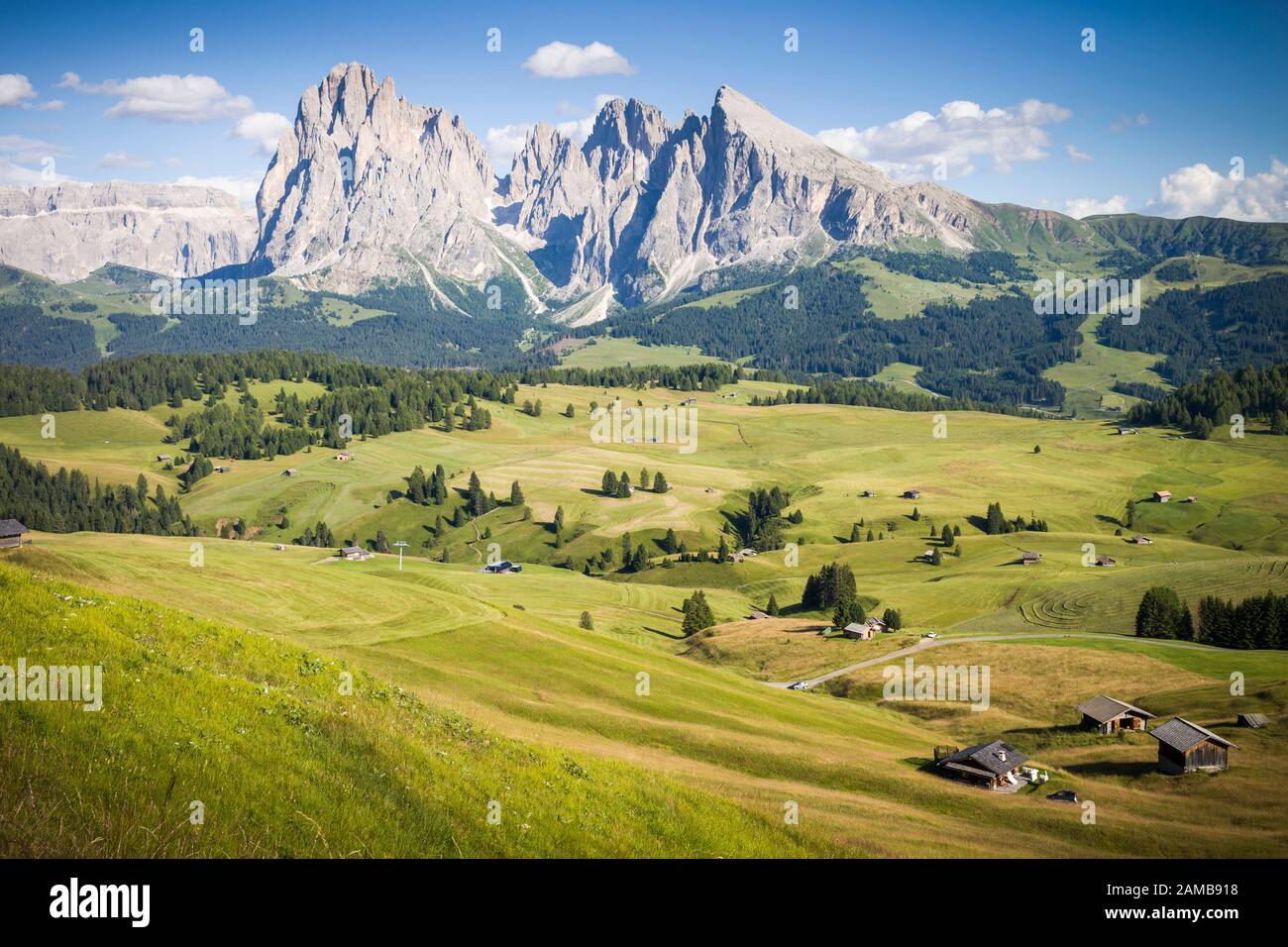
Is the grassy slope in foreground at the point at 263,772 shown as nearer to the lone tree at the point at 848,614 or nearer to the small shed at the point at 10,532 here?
the small shed at the point at 10,532

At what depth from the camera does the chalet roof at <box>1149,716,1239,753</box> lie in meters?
63.2

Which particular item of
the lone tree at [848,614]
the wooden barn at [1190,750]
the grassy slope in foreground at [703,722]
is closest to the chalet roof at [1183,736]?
the wooden barn at [1190,750]

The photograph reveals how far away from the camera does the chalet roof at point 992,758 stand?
60.8 m

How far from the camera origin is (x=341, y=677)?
27.4 meters

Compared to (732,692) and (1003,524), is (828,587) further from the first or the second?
(732,692)

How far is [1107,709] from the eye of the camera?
7931 centimetres

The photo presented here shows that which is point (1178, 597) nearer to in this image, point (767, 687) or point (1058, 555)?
point (1058, 555)

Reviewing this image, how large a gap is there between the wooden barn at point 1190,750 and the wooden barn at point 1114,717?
11.7 m

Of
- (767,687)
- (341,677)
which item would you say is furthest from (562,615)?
(341,677)

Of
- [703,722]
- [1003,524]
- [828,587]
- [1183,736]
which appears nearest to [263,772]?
[703,722]

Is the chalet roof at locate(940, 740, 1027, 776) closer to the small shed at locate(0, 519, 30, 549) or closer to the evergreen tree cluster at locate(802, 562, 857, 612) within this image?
the evergreen tree cluster at locate(802, 562, 857, 612)

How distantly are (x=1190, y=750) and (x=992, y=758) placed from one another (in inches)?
579

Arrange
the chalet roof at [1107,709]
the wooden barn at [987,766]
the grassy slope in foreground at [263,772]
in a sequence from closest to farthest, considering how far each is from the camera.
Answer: the grassy slope in foreground at [263,772], the wooden barn at [987,766], the chalet roof at [1107,709]

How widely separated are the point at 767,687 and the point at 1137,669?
148 ft
